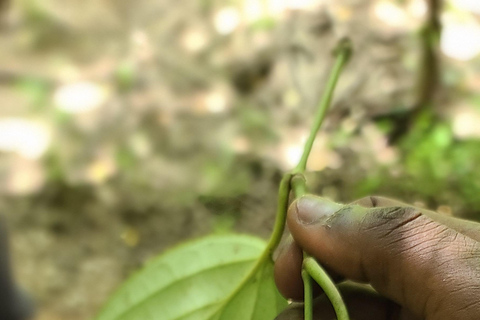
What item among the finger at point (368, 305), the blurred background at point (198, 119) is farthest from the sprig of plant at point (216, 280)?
the blurred background at point (198, 119)

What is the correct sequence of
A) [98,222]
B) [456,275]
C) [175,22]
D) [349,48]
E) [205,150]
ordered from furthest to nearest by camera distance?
[175,22] < [205,150] < [98,222] < [349,48] < [456,275]

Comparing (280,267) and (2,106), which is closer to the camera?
(280,267)

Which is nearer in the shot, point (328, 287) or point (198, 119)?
point (328, 287)

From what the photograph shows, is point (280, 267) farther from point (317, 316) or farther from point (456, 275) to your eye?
point (456, 275)

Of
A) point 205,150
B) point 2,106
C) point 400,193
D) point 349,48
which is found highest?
point 2,106

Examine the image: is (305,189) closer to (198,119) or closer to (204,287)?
(204,287)

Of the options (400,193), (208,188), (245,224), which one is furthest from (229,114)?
(400,193)

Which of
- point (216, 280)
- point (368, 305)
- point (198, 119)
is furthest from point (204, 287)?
point (198, 119)
